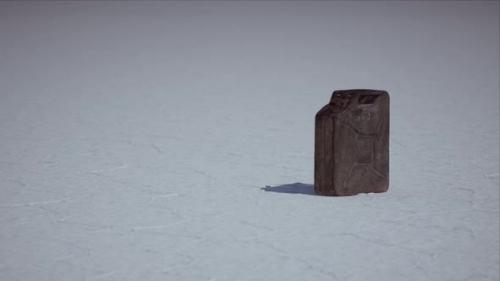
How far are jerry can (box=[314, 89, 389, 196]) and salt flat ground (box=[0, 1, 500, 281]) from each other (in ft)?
0.34

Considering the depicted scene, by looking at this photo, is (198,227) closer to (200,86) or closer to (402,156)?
(402,156)

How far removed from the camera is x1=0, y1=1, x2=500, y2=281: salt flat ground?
4.04m

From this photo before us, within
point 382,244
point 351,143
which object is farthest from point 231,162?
point 382,244

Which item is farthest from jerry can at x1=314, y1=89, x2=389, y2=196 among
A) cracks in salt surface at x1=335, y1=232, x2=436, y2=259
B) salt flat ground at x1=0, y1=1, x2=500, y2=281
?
A: cracks in salt surface at x1=335, y1=232, x2=436, y2=259

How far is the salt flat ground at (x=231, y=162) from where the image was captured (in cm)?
404

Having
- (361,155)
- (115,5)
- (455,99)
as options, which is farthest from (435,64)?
(115,5)

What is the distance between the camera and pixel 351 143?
489cm

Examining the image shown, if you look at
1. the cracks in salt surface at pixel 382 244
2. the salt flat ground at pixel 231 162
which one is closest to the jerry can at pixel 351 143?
the salt flat ground at pixel 231 162

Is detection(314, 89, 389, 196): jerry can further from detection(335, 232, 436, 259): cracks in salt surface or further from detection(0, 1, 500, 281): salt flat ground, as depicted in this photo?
detection(335, 232, 436, 259): cracks in salt surface

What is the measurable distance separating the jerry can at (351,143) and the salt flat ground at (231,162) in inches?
4.1

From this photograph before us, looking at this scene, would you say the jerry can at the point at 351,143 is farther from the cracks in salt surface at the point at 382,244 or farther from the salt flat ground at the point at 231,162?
the cracks in salt surface at the point at 382,244

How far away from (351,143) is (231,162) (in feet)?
4.60

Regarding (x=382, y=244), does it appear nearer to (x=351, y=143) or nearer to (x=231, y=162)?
(x=351, y=143)

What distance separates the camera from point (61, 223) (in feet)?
15.1
